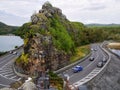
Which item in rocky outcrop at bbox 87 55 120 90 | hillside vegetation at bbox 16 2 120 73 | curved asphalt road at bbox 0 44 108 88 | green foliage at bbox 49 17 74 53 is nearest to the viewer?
rocky outcrop at bbox 87 55 120 90

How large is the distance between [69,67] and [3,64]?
29.5 m

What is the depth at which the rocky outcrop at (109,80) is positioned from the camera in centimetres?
8297

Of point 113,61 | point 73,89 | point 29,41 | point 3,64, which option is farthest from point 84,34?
point 73,89

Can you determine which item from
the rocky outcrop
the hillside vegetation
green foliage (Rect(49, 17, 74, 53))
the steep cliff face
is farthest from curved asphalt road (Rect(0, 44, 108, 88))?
green foliage (Rect(49, 17, 74, 53))

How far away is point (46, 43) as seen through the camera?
96750 millimetres

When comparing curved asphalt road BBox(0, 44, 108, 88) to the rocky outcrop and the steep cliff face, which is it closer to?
the steep cliff face

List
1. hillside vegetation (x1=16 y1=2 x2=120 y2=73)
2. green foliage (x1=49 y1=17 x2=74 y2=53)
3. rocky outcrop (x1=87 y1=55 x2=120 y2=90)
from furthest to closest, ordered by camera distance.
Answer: green foliage (x1=49 y1=17 x2=74 y2=53)
hillside vegetation (x1=16 y1=2 x2=120 y2=73)
rocky outcrop (x1=87 y1=55 x2=120 y2=90)

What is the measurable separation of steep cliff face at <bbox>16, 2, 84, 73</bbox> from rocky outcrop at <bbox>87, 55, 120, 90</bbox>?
43.1ft

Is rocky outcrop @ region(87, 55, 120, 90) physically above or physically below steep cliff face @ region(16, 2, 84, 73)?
below

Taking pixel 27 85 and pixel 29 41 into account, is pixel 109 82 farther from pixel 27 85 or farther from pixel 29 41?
pixel 27 85

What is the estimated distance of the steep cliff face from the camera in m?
93.8

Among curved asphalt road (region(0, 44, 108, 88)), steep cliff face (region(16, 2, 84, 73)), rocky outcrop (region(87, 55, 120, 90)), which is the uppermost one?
steep cliff face (region(16, 2, 84, 73))

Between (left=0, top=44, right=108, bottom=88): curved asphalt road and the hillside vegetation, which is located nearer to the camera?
(left=0, top=44, right=108, bottom=88): curved asphalt road

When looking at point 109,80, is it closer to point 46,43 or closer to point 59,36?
point 46,43
